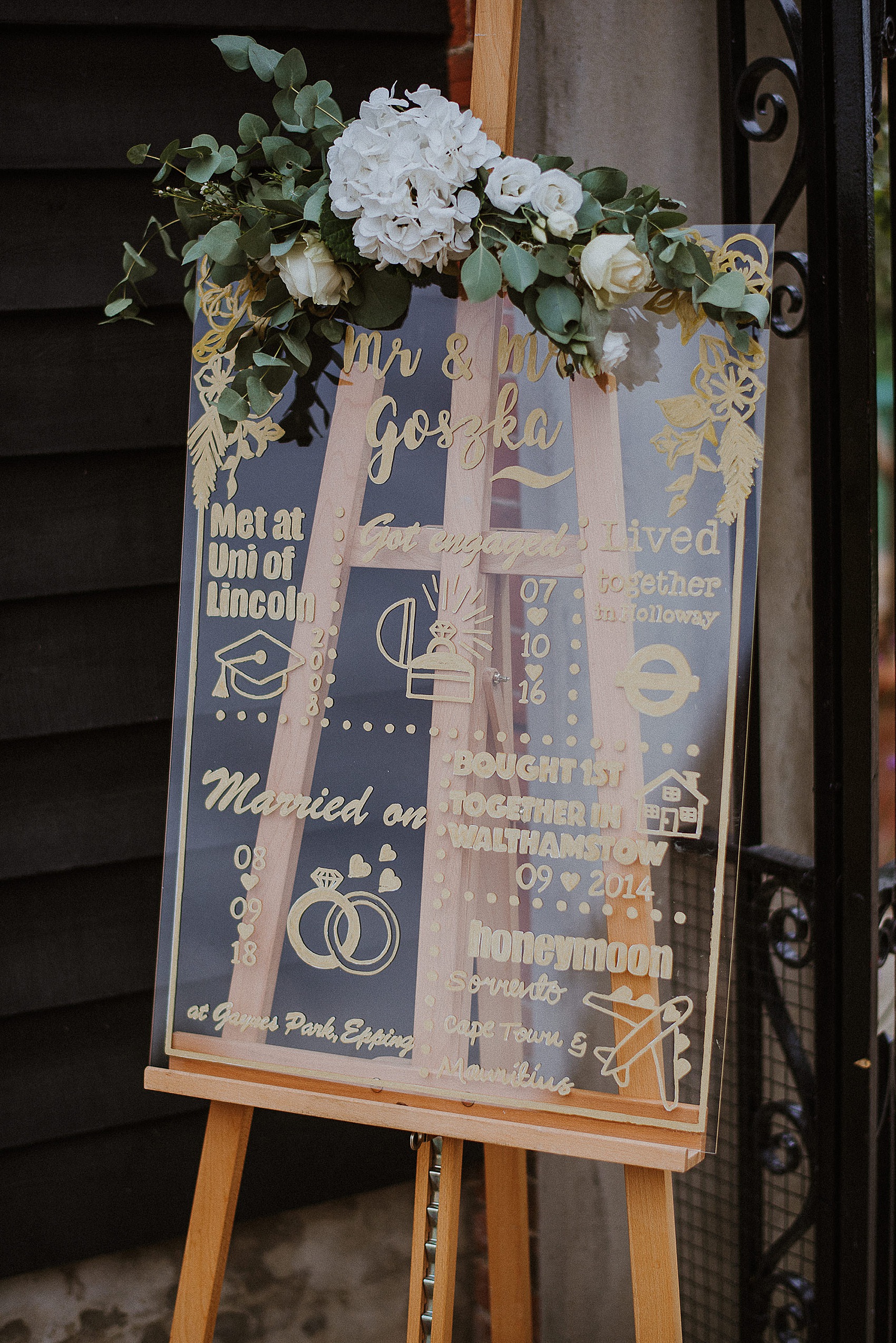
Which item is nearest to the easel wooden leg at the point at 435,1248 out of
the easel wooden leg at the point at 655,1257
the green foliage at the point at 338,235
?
the easel wooden leg at the point at 655,1257

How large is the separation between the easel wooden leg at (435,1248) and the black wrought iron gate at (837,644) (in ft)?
1.70

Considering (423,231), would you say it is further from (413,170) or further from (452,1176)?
(452,1176)

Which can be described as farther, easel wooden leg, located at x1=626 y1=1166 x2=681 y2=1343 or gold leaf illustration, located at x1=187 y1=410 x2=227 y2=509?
gold leaf illustration, located at x1=187 y1=410 x2=227 y2=509

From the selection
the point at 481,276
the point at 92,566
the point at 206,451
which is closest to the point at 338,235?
the point at 481,276

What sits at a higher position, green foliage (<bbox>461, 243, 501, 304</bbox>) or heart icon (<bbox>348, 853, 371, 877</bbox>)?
Answer: green foliage (<bbox>461, 243, 501, 304</bbox>)

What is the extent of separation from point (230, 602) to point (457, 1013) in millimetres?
525

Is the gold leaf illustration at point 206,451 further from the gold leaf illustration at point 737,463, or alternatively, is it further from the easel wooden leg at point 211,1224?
the easel wooden leg at point 211,1224

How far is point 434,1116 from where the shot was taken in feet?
3.58

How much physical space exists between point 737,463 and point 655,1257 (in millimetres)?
810

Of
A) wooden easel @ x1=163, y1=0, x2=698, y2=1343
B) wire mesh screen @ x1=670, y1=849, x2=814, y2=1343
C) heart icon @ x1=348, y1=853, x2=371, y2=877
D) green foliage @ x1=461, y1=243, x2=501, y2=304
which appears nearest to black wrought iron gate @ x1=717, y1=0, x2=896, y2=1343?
wire mesh screen @ x1=670, y1=849, x2=814, y2=1343

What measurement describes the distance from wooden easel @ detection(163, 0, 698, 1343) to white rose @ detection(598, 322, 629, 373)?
39mm

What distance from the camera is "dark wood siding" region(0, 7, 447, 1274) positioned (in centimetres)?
140

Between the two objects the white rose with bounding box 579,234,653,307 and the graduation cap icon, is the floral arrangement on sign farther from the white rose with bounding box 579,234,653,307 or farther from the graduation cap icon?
the graduation cap icon

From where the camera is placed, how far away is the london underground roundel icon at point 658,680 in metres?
1.05
